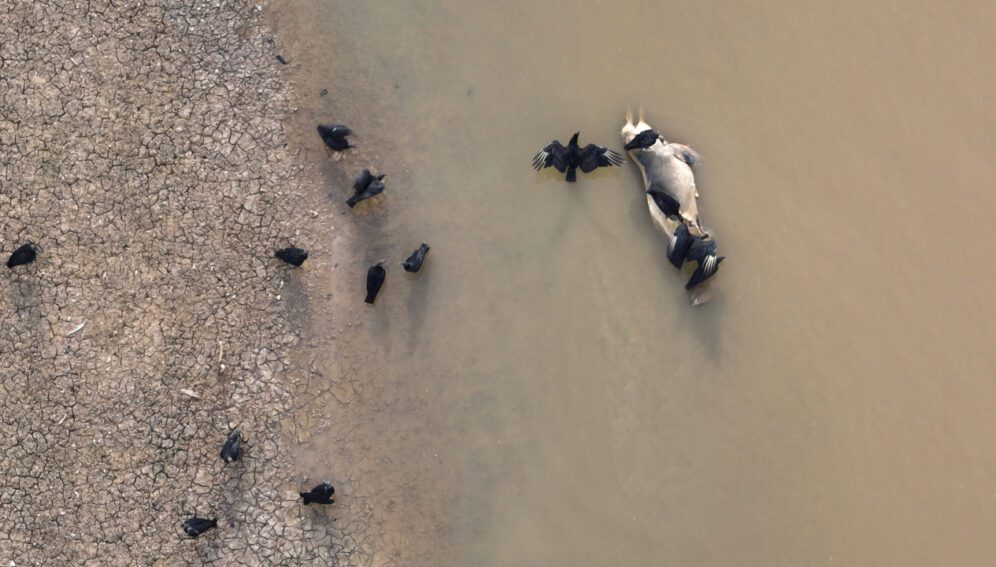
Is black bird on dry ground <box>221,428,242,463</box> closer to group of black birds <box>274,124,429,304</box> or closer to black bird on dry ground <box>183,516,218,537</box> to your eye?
black bird on dry ground <box>183,516,218,537</box>

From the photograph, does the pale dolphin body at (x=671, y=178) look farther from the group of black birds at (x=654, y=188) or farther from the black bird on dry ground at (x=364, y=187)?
the black bird on dry ground at (x=364, y=187)

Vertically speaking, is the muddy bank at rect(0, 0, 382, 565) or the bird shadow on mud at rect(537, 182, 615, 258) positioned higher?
the bird shadow on mud at rect(537, 182, 615, 258)

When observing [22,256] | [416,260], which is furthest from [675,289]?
[22,256]

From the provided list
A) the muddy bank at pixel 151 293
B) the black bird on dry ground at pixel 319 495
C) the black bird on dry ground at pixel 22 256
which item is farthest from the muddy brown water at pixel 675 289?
the black bird on dry ground at pixel 22 256

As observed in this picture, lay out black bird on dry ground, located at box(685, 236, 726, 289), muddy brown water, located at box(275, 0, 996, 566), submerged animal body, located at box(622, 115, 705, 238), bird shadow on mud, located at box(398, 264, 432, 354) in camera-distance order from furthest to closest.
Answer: bird shadow on mud, located at box(398, 264, 432, 354)
muddy brown water, located at box(275, 0, 996, 566)
submerged animal body, located at box(622, 115, 705, 238)
black bird on dry ground, located at box(685, 236, 726, 289)

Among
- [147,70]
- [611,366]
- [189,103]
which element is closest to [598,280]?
[611,366]

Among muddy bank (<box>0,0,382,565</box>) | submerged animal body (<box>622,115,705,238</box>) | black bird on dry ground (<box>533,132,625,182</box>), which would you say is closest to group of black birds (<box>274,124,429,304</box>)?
muddy bank (<box>0,0,382,565</box>)

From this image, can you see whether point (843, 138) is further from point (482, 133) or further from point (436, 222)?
point (436, 222)
